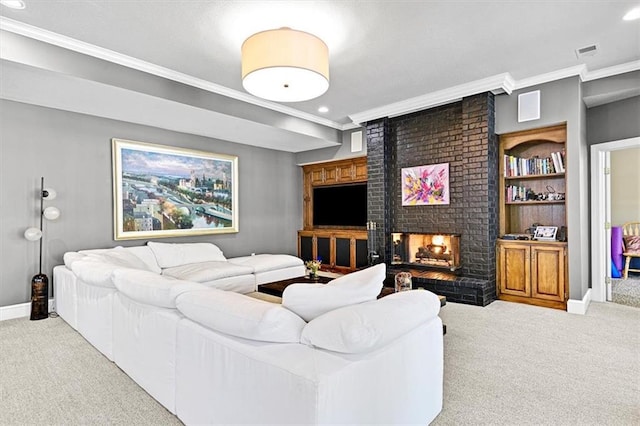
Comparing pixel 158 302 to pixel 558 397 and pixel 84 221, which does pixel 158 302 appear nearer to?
pixel 558 397

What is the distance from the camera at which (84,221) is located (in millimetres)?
4465

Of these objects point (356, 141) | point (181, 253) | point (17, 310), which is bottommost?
point (17, 310)

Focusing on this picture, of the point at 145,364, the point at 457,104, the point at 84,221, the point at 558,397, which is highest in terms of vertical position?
the point at 457,104

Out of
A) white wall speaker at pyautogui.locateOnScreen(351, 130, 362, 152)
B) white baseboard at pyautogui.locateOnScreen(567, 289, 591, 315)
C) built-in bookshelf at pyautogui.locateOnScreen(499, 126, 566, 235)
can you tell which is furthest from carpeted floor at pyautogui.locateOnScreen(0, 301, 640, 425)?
white wall speaker at pyautogui.locateOnScreen(351, 130, 362, 152)

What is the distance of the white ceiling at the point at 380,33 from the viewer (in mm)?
2789

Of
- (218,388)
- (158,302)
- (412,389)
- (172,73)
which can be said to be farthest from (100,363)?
(172,73)

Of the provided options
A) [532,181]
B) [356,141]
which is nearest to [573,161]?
[532,181]

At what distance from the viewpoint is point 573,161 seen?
4.16 metres

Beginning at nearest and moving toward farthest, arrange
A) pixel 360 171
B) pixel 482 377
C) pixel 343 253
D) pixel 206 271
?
pixel 482 377 → pixel 206 271 → pixel 360 171 → pixel 343 253

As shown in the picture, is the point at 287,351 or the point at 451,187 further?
the point at 451,187

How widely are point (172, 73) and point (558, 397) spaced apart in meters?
4.49

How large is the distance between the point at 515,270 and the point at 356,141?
10.6ft

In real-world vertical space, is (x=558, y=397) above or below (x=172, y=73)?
below

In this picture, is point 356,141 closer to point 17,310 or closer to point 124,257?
point 124,257
